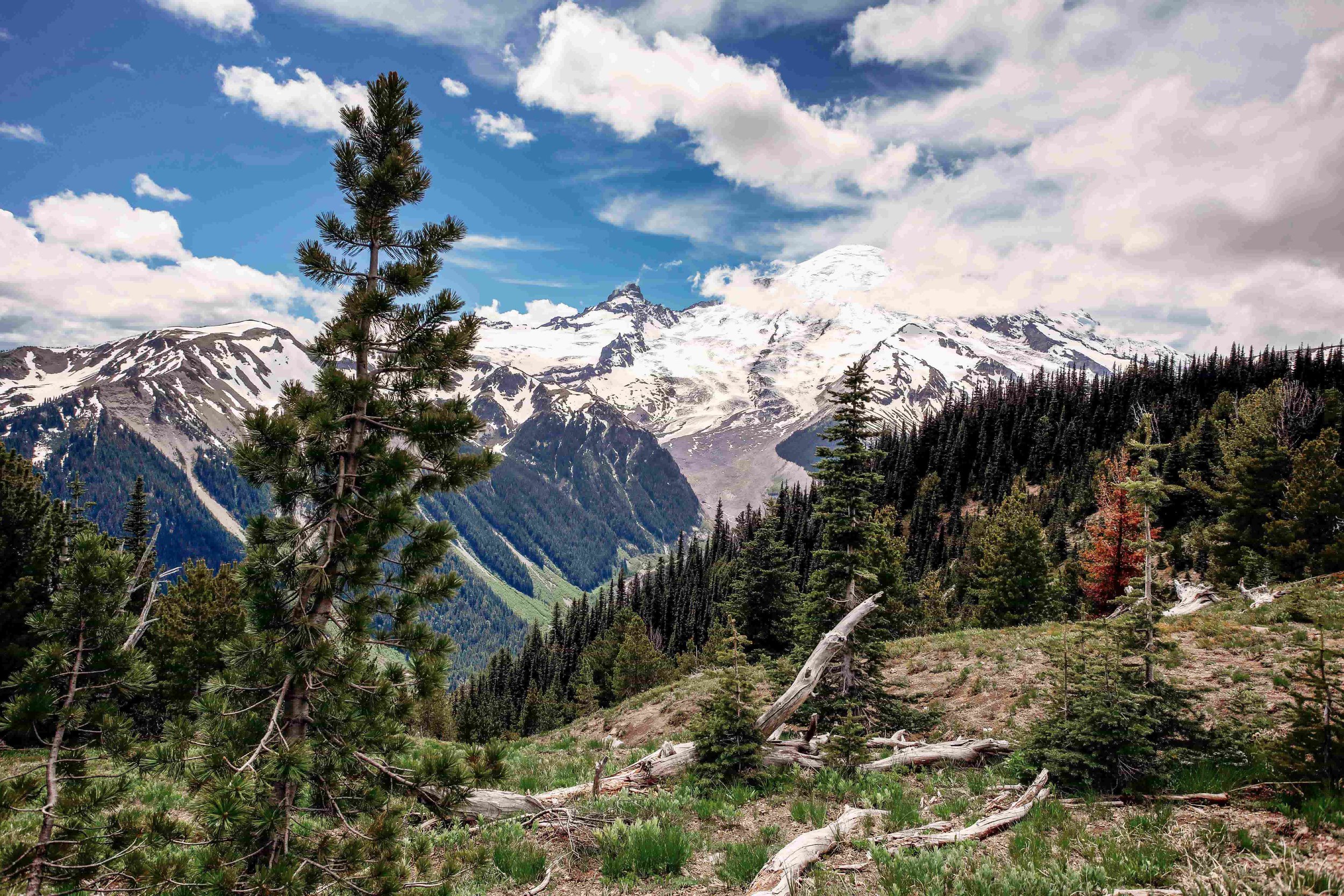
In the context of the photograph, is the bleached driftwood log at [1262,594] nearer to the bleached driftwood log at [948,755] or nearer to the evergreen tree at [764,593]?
the evergreen tree at [764,593]

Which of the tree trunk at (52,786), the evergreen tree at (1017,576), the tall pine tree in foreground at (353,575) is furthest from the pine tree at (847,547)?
the evergreen tree at (1017,576)

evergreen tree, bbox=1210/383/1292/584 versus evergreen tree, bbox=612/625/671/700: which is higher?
evergreen tree, bbox=1210/383/1292/584

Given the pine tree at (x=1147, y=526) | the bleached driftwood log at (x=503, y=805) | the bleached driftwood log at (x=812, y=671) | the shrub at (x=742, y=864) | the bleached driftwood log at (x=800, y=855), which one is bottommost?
the bleached driftwood log at (x=503, y=805)

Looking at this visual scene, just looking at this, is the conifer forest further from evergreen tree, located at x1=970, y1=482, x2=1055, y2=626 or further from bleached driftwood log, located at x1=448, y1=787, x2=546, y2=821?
evergreen tree, located at x1=970, y1=482, x2=1055, y2=626

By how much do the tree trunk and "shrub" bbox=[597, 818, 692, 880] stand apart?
224 inches

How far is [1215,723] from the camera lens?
11.7m

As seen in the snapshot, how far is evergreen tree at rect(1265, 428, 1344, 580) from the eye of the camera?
3406 centimetres

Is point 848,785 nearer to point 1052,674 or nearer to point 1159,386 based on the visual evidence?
point 1052,674

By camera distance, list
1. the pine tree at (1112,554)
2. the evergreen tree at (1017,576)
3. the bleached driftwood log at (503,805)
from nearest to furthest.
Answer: the bleached driftwood log at (503,805) → the pine tree at (1112,554) → the evergreen tree at (1017,576)

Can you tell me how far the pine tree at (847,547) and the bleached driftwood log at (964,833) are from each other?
684 centimetres

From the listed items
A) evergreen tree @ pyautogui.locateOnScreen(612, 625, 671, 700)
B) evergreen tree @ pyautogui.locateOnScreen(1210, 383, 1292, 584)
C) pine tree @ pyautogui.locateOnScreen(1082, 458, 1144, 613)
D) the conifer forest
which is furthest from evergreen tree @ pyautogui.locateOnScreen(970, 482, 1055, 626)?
evergreen tree @ pyautogui.locateOnScreen(612, 625, 671, 700)

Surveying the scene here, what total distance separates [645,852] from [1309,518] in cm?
4719

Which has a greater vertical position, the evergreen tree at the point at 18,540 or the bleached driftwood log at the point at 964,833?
the evergreen tree at the point at 18,540

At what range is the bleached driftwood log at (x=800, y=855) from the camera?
273 inches
